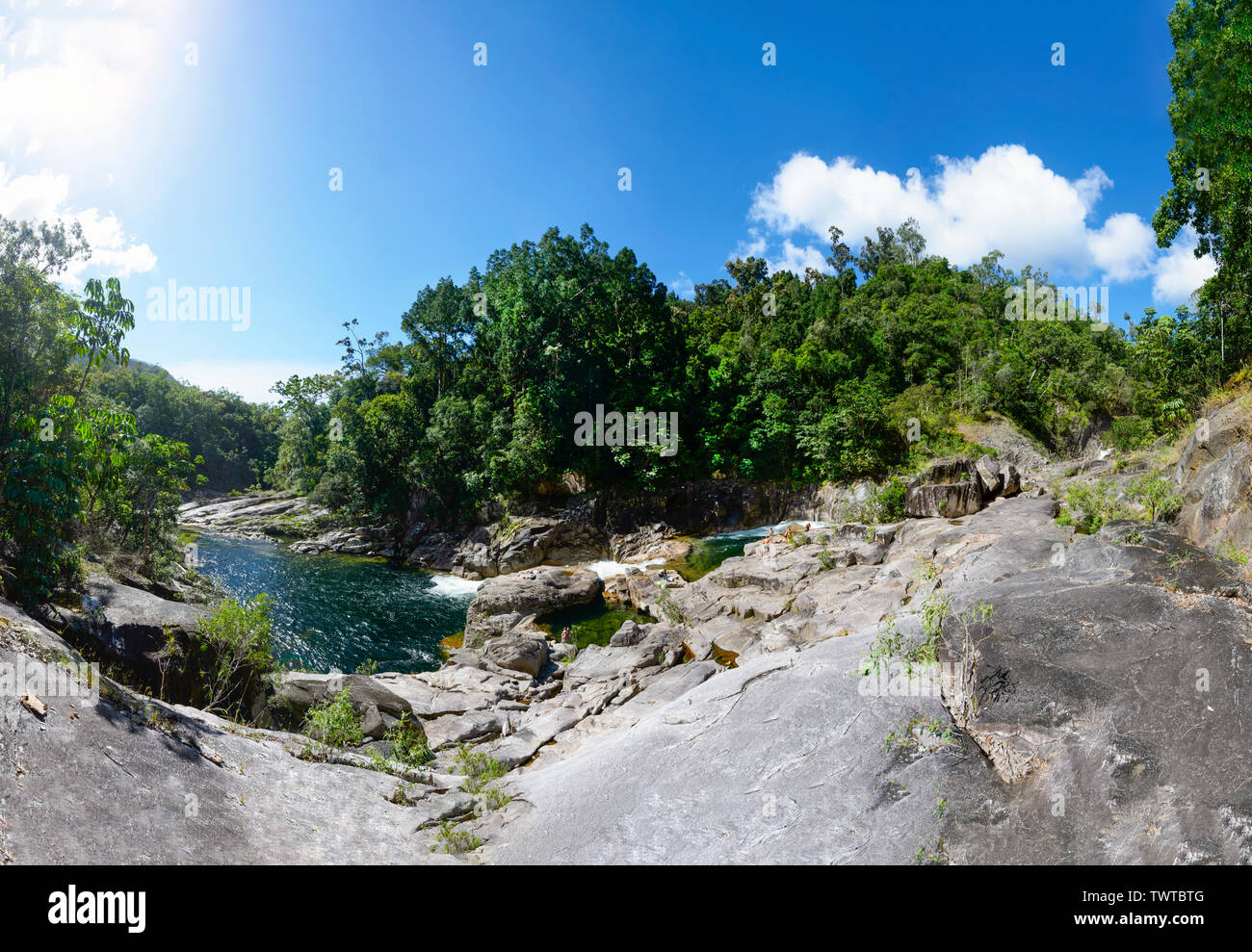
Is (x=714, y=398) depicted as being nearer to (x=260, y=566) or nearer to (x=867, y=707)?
(x=260, y=566)

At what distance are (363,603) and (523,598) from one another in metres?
8.21

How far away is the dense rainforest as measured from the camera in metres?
8.70

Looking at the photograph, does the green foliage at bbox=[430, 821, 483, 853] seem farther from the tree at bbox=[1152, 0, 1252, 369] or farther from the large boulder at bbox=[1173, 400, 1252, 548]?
the tree at bbox=[1152, 0, 1252, 369]

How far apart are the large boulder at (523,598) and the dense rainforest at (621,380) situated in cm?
969

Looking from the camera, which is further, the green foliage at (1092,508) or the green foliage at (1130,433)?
the green foliage at (1130,433)

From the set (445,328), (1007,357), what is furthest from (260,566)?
(1007,357)

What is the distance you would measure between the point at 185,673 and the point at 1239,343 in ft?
93.4

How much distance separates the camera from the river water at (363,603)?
1970cm

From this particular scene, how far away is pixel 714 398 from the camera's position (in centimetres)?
4194

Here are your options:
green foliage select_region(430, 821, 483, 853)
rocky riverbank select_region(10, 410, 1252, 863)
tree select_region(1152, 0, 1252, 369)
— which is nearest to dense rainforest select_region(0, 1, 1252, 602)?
tree select_region(1152, 0, 1252, 369)

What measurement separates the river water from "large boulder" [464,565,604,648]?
91 centimetres

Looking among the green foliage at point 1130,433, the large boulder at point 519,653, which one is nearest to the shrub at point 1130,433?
the green foliage at point 1130,433

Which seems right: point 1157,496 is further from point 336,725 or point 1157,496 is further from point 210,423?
point 210,423

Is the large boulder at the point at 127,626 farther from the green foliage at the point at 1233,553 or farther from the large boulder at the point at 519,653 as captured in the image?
the green foliage at the point at 1233,553
